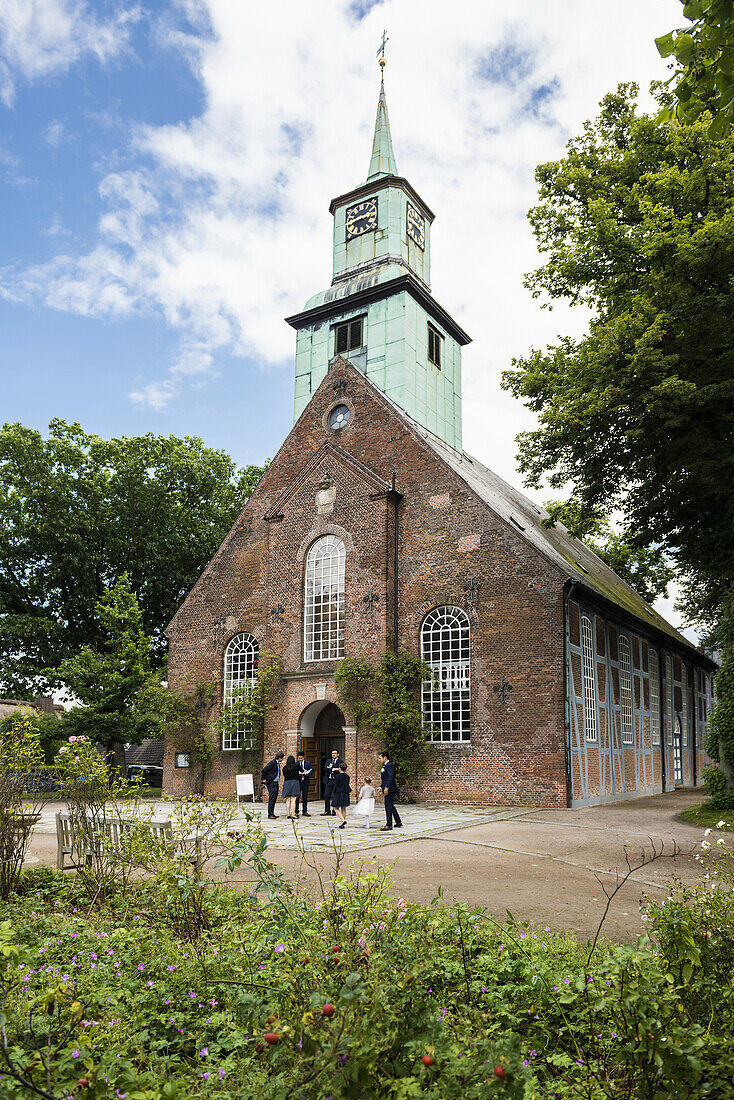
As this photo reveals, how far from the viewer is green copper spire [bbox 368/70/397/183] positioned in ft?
120

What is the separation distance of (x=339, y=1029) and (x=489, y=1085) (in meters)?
0.61

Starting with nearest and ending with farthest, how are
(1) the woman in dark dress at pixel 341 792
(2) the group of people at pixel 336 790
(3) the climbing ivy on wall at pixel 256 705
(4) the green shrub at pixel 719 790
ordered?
(2) the group of people at pixel 336 790, (1) the woman in dark dress at pixel 341 792, (4) the green shrub at pixel 719 790, (3) the climbing ivy on wall at pixel 256 705

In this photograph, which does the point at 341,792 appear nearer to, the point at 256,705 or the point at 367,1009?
the point at 256,705

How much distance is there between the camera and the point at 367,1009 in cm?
329

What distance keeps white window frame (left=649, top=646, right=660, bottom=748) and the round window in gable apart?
14.4m

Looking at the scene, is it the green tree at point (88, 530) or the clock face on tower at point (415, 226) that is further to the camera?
the clock face on tower at point (415, 226)

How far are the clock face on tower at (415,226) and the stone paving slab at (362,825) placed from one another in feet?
82.4

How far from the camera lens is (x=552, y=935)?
19.3 feet

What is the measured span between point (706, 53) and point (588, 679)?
18798mm

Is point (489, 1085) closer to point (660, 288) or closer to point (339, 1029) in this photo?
point (339, 1029)

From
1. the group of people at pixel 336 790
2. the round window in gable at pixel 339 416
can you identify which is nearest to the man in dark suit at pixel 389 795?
the group of people at pixel 336 790

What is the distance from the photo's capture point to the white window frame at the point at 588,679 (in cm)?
2145

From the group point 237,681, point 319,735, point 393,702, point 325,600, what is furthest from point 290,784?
point 237,681

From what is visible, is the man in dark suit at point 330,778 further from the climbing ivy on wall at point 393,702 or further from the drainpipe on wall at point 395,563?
the drainpipe on wall at point 395,563
